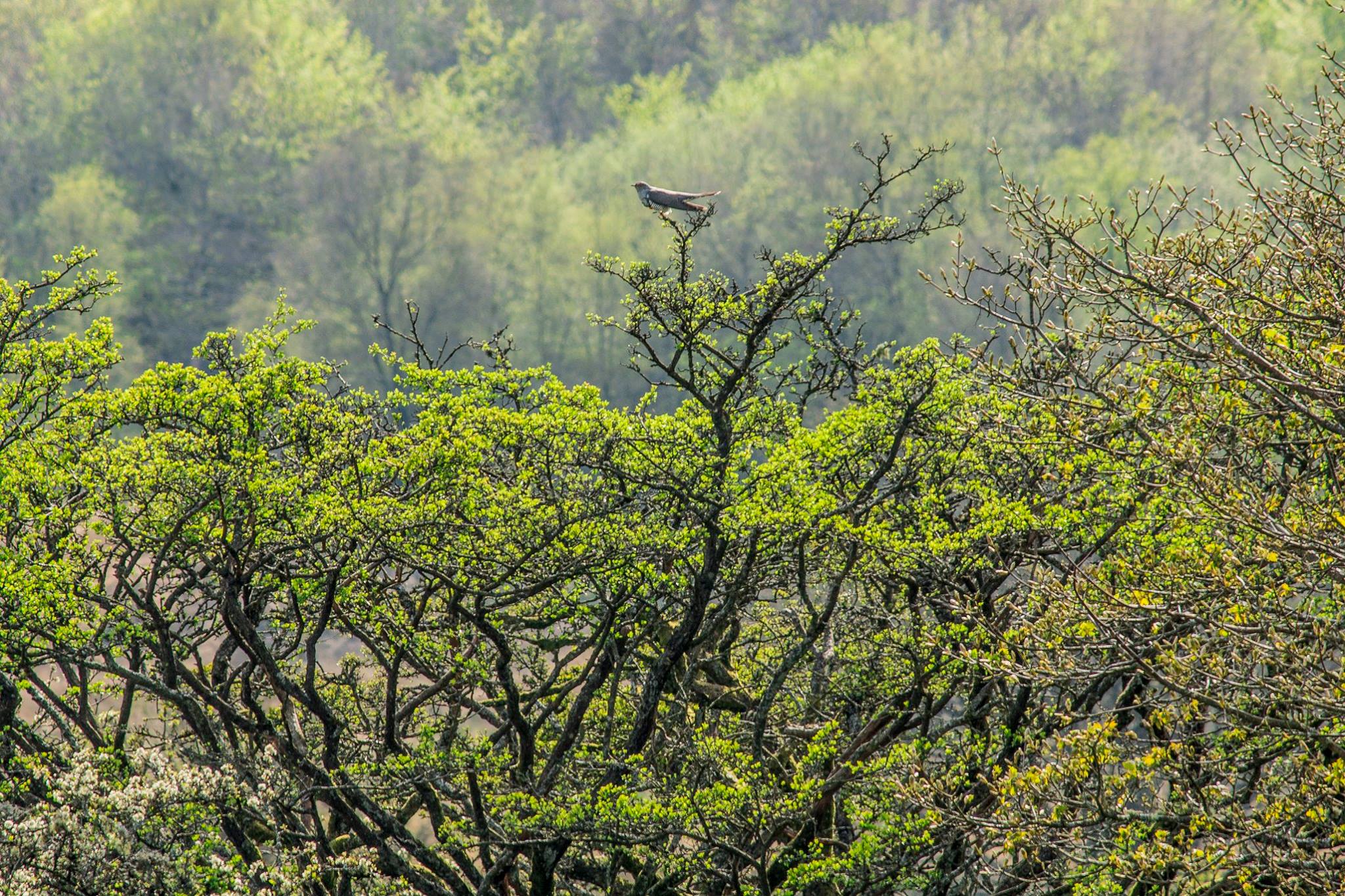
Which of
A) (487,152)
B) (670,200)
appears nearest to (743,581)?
(670,200)

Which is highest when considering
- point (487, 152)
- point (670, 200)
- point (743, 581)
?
point (487, 152)

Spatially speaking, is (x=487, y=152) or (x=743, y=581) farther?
(x=487, y=152)

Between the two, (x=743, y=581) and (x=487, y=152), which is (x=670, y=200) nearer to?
(x=743, y=581)

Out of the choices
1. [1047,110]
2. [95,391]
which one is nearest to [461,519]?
[95,391]

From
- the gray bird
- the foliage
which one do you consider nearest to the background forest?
the foliage

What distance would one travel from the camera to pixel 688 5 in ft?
314

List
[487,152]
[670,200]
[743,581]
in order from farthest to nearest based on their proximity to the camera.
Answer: [487,152] → [743,581] → [670,200]

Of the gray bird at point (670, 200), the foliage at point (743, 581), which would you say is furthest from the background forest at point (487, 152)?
the gray bird at point (670, 200)

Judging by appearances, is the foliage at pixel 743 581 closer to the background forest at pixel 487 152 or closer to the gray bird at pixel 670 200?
the gray bird at pixel 670 200

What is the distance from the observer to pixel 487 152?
230ft

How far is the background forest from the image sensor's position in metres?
60.4

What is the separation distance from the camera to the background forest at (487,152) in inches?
2378

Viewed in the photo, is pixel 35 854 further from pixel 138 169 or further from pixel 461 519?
pixel 138 169

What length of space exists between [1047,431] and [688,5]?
296 feet
